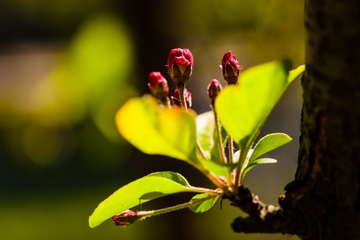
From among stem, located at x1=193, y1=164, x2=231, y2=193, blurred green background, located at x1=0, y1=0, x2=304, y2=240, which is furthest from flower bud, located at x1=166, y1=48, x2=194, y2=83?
blurred green background, located at x1=0, y1=0, x2=304, y2=240

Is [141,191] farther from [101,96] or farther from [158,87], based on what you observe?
[101,96]

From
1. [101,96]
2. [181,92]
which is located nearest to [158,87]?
[181,92]

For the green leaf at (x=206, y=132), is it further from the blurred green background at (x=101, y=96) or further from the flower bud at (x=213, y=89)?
the blurred green background at (x=101, y=96)

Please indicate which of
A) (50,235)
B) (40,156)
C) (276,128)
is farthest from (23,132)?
(276,128)

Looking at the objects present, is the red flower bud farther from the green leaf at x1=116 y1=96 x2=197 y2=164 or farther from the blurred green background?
the blurred green background

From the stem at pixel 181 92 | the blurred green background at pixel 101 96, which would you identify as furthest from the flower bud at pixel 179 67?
the blurred green background at pixel 101 96

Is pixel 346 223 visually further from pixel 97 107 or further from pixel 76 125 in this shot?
pixel 76 125
